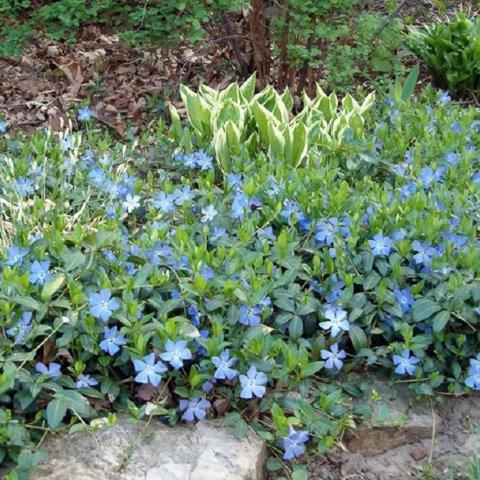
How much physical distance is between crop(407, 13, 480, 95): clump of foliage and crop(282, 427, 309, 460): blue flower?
10.1 feet

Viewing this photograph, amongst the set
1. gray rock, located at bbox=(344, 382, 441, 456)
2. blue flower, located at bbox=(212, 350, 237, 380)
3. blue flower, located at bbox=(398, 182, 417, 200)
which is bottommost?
gray rock, located at bbox=(344, 382, 441, 456)

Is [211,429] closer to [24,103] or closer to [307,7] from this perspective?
[307,7]

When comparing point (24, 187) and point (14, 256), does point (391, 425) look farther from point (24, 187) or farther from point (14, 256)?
point (24, 187)

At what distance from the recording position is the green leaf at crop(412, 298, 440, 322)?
2.67 metres

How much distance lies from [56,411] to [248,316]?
2.05ft

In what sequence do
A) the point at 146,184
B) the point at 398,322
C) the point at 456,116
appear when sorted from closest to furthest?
1. the point at 398,322
2. the point at 146,184
3. the point at 456,116

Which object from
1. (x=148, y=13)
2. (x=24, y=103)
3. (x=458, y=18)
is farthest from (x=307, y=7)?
(x=24, y=103)

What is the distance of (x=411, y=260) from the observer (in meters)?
2.89

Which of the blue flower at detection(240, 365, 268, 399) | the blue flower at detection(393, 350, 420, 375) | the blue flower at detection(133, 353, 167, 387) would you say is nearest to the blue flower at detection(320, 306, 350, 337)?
the blue flower at detection(393, 350, 420, 375)

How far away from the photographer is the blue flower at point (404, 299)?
2.73m

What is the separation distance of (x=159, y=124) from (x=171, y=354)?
6.33 ft

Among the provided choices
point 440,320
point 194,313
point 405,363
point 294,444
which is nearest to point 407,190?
point 440,320

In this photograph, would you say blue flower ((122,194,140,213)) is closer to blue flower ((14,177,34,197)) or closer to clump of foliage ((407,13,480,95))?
blue flower ((14,177,34,197))

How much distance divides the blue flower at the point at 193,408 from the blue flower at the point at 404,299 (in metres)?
0.71
